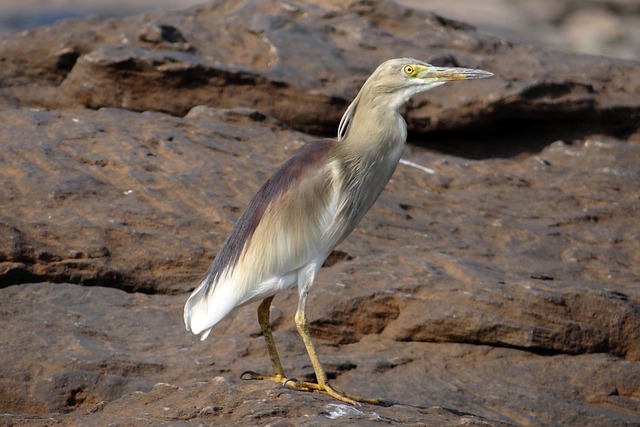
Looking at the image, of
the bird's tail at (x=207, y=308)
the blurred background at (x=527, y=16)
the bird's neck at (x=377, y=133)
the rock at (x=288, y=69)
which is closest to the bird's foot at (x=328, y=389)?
the bird's tail at (x=207, y=308)

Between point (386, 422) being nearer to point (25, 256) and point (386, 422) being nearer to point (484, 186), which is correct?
point (25, 256)

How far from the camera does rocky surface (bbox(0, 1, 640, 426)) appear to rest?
6191mm

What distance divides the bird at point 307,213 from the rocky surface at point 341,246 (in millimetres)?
444

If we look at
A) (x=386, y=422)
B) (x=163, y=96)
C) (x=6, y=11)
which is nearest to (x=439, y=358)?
(x=386, y=422)

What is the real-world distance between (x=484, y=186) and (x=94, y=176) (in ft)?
9.47

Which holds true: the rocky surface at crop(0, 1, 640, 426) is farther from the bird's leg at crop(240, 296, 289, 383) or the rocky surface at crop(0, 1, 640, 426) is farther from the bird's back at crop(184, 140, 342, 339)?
the bird's back at crop(184, 140, 342, 339)

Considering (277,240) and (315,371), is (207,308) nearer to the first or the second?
(277,240)

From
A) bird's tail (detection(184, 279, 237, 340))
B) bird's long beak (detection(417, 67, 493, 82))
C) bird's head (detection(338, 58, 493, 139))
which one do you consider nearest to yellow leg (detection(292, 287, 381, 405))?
bird's tail (detection(184, 279, 237, 340))

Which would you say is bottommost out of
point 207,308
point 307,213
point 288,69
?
point 207,308

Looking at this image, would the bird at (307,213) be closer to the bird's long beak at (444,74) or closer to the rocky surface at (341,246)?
the bird's long beak at (444,74)

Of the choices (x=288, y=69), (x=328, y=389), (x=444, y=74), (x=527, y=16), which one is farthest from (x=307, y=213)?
(x=527, y=16)

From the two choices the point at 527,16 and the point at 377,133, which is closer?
the point at 377,133

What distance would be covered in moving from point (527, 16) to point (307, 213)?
17.3m

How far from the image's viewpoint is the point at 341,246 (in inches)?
289
